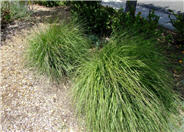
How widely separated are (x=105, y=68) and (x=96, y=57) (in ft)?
1.02

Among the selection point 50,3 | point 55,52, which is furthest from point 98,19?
point 50,3

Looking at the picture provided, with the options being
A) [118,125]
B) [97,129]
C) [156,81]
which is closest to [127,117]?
[118,125]

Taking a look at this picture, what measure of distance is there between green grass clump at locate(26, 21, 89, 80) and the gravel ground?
207mm

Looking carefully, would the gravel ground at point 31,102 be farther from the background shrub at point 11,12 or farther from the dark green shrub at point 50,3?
the dark green shrub at point 50,3

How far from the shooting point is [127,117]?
1931 millimetres

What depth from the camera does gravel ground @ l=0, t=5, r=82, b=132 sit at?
2.28 meters

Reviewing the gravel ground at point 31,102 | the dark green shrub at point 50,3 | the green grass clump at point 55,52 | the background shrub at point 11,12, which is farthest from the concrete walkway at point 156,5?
the gravel ground at point 31,102

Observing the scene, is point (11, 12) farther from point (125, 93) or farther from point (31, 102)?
point (125, 93)

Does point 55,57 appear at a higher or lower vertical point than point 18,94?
higher

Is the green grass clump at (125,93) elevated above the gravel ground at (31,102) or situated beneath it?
elevated above

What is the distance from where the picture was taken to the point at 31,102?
2.56 metres

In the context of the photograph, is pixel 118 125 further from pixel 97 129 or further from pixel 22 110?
pixel 22 110

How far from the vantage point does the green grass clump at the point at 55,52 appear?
2861mm

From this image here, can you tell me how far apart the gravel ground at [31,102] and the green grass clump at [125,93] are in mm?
334
